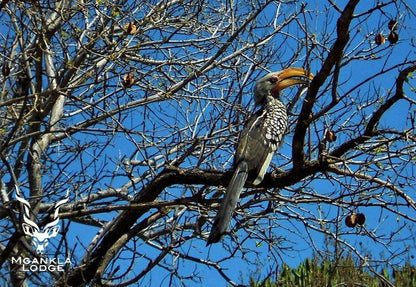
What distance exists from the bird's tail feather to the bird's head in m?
1.39

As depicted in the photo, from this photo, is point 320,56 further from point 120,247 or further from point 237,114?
point 120,247

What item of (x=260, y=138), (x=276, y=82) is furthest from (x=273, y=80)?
(x=260, y=138)

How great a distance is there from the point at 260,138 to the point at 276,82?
38.0 inches

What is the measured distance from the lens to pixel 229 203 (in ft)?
17.5

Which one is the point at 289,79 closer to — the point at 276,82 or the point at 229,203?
the point at 276,82

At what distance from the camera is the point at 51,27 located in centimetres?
741

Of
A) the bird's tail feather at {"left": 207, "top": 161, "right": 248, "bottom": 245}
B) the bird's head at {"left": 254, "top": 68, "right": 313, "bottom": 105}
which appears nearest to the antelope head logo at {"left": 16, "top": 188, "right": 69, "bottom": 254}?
the bird's tail feather at {"left": 207, "top": 161, "right": 248, "bottom": 245}

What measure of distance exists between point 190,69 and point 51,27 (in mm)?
1425

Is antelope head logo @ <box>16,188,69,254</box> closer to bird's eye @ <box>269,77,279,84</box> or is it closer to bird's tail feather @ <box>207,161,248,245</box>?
bird's tail feather @ <box>207,161,248,245</box>

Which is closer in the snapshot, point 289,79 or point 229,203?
point 229,203

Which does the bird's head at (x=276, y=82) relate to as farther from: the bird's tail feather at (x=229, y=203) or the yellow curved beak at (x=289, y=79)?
the bird's tail feather at (x=229, y=203)

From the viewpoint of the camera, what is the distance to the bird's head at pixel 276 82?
6.89 meters

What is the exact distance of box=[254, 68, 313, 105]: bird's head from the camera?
689 cm

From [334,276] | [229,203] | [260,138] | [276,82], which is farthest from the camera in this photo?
[334,276]
